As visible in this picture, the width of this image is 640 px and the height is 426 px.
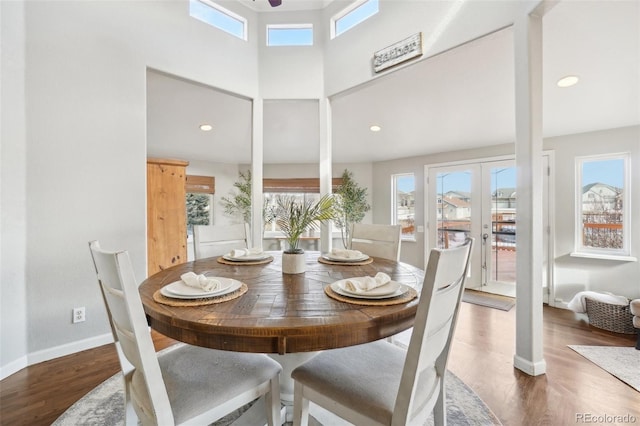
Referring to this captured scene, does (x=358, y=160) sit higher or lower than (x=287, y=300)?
higher

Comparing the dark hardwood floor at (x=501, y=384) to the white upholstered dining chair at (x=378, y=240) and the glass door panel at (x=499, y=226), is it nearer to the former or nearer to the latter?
the white upholstered dining chair at (x=378, y=240)

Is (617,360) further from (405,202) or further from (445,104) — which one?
(405,202)

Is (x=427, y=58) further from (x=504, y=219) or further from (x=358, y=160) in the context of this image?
(x=358, y=160)

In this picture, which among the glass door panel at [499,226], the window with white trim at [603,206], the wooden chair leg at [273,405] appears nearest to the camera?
the wooden chair leg at [273,405]

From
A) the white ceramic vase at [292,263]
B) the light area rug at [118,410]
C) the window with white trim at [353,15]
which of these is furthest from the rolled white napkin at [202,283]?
the window with white trim at [353,15]

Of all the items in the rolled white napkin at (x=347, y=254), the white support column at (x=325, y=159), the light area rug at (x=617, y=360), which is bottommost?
the light area rug at (x=617, y=360)

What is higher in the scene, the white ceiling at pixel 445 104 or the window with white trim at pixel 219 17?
the window with white trim at pixel 219 17

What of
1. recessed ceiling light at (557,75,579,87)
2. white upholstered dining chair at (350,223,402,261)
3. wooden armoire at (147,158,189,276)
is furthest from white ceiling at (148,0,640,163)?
white upholstered dining chair at (350,223,402,261)

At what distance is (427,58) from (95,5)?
9.18 feet

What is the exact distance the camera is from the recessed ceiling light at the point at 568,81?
2.59 metres

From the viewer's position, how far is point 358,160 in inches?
218

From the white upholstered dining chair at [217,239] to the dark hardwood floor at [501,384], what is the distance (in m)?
0.92

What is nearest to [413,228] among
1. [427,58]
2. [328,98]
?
[328,98]

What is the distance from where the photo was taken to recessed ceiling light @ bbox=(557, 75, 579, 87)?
2.59 meters
